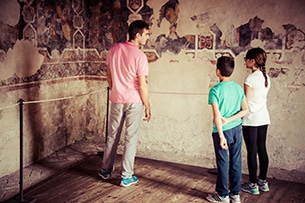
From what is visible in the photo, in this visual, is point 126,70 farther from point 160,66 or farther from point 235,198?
point 235,198

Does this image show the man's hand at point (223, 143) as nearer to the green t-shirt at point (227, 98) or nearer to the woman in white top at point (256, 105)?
the green t-shirt at point (227, 98)

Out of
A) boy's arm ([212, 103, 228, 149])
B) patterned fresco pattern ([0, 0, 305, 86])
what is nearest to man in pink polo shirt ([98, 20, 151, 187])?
boy's arm ([212, 103, 228, 149])

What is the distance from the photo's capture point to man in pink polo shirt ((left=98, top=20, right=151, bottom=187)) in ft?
12.8

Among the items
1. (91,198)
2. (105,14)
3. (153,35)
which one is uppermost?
(105,14)


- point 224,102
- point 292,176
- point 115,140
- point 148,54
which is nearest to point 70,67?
point 148,54

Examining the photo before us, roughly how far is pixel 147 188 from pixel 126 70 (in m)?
1.43

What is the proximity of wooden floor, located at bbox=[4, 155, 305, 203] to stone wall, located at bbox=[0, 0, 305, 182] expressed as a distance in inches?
15.9

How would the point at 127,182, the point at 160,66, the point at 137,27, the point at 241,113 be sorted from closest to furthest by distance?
the point at 241,113 → the point at 137,27 → the point at 127,182 → the point at 160,66

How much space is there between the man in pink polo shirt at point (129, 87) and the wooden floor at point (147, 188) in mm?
262

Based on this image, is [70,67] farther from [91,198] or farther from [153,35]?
[91,198]

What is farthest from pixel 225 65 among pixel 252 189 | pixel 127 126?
pixel 252 189

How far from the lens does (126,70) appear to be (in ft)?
12.9

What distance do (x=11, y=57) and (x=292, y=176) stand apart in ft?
12.9

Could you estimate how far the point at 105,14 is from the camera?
17.8ft
